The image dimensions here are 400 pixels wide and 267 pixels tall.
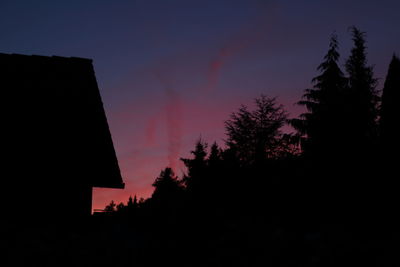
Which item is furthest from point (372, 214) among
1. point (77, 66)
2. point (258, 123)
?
point (258, 123)

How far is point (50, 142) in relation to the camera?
6039mm

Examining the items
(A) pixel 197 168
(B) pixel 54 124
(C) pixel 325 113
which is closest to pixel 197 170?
(A) pixel 197 168

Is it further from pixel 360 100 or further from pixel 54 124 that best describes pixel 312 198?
pixel 54 124

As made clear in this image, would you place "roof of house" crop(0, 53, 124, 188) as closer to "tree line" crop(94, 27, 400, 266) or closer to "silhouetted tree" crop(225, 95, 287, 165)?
"tree line" crop(94, 27, 400, 266)

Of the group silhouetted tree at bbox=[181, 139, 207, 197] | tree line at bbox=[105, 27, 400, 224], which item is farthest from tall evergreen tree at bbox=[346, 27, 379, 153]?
silhouetted tree at bbox=[181, 139, 207, 197]

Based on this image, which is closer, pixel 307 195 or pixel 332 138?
pixel 307 195

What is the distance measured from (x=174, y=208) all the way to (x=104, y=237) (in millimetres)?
19510

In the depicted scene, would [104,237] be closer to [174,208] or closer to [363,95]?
[174,208]

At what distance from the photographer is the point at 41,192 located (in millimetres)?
6188

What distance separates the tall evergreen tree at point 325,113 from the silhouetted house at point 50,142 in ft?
64.8

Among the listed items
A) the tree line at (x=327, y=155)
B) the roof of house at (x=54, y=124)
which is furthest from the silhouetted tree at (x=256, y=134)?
the roof of house at (x=54, y=124)

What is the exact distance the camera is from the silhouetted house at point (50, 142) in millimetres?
5934

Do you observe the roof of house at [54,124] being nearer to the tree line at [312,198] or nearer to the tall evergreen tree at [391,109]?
the tree line at [312,198]

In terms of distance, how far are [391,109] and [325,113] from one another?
20.2ft
